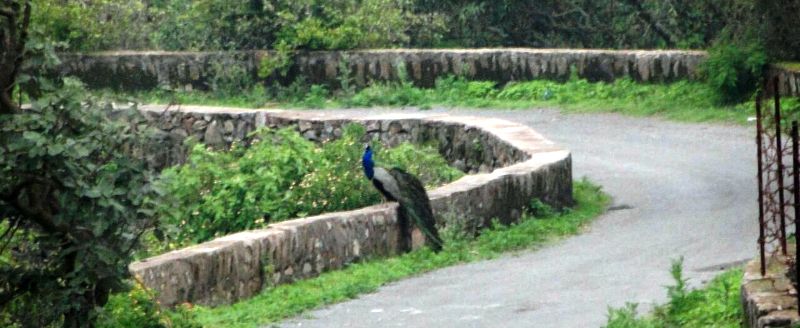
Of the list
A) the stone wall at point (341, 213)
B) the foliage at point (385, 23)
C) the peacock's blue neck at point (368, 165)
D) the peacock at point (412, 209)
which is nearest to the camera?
the stone wall at point (341, 213)

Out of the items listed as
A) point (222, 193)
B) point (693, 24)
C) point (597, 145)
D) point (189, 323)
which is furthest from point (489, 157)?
point (693, 24)

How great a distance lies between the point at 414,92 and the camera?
23.6 metres

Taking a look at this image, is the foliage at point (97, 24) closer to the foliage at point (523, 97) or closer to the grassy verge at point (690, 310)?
the foliage at point (523, 97)

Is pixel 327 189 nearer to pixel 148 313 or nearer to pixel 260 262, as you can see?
pixel 260 262

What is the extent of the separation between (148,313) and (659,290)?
139 inches

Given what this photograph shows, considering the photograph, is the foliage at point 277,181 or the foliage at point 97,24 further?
the foliage at point 97,24

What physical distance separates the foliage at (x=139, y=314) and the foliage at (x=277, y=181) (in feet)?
14.6

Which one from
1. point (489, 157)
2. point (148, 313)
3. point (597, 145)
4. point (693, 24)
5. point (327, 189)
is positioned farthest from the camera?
point (693, 24)

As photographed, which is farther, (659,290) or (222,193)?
(222,193)

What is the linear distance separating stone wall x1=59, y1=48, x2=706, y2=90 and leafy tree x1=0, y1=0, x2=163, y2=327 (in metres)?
14.8

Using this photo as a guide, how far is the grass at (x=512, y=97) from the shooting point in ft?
70.4

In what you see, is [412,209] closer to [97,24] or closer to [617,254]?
[617,254]

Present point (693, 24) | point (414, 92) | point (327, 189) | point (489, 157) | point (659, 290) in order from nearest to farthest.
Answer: point (659, 290)
point (327, 189)
point (489, 157)
point (414, 92)
point (693, 24)

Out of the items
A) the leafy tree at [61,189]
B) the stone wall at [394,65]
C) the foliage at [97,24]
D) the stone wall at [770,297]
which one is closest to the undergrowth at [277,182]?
the leafy tree at [61,189]
